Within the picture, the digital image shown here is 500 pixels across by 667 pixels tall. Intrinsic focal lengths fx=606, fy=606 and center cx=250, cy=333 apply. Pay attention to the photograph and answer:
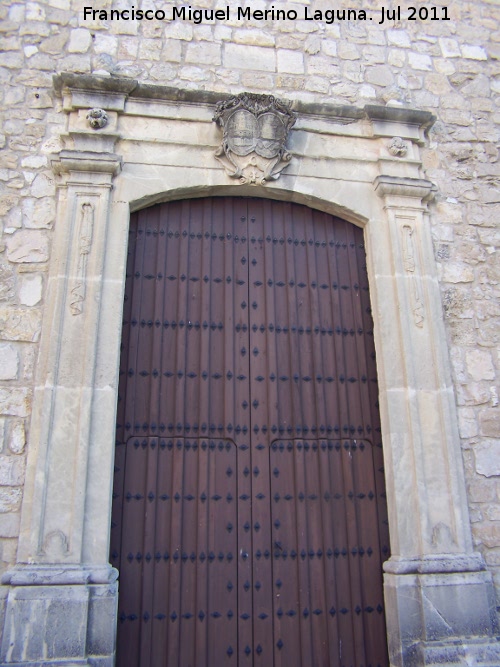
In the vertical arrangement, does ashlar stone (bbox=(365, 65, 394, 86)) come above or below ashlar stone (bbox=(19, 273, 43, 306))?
above

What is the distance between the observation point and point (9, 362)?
12.1ft

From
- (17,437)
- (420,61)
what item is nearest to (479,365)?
(420,61)

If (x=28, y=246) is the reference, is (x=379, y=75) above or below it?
above

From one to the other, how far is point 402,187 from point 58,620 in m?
3.54

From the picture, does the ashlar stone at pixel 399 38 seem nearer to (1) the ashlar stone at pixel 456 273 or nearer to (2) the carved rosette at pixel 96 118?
(1) the ashlar stone at pixel 456 273

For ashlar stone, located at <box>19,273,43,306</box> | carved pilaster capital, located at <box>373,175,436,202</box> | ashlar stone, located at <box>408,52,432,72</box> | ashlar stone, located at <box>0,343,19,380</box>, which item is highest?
ashlar stone, located at <box>408,52,432,72</box>

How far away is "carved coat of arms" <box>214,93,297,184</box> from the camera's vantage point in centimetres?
431

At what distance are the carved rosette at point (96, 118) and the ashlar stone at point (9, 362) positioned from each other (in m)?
1.64

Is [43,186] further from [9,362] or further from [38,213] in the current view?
[9,362]

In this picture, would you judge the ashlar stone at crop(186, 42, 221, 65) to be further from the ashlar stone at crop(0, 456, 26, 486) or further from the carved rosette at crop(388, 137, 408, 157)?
the ashlar stone at crop(0, 456, 26, 486)

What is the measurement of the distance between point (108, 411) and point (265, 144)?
218 cm

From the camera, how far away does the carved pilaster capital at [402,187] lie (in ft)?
14.5

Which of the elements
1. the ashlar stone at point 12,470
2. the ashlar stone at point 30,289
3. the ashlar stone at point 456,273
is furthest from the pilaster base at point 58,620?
the ashlar stone at point 456,273

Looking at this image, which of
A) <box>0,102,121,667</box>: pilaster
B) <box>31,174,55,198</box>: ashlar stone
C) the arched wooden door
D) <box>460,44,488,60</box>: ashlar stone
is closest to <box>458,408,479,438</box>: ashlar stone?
the arched wooden door
